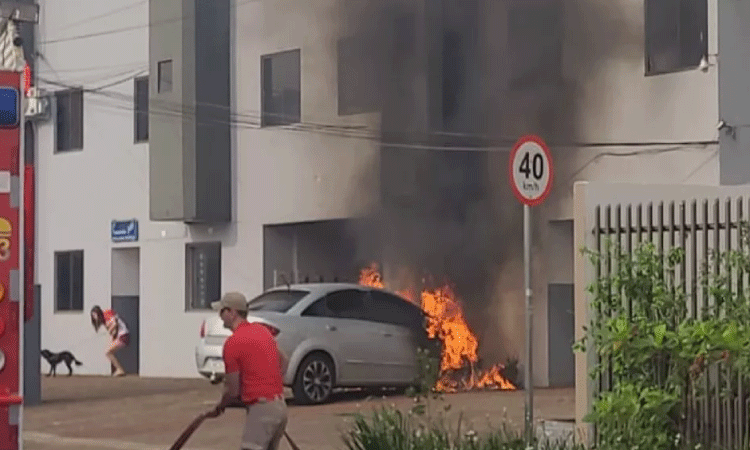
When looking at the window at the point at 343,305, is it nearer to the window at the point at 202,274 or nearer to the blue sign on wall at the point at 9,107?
the window at the point at 202,274

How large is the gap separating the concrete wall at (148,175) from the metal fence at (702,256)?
1456 centimetres

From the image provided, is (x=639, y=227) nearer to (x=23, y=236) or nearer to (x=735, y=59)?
(x=23, y=236)

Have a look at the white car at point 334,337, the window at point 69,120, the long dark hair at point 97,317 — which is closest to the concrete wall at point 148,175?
the window at point 69,120

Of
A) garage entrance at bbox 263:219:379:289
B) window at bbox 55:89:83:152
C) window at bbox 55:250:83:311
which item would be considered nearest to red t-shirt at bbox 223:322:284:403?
garage entrance at bbox 263:219:379:289

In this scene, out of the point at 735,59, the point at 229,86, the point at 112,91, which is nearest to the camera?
the point at 735,59

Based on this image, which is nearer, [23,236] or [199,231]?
[23,236]

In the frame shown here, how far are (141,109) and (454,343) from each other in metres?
10.4

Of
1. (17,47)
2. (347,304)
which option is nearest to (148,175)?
(347,304)

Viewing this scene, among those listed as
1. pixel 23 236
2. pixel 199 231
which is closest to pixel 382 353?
pixel 199 231

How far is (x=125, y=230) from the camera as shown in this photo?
102ft

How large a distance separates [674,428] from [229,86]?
62.3ft

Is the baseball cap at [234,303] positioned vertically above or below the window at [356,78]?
below

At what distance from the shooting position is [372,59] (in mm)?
25828

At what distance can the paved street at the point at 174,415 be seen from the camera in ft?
56.4
